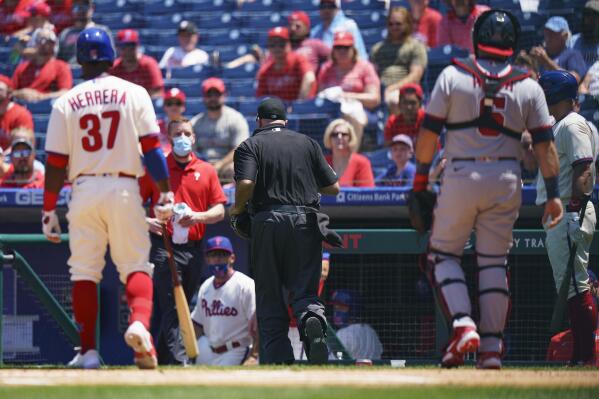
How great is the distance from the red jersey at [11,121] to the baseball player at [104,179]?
242 inches

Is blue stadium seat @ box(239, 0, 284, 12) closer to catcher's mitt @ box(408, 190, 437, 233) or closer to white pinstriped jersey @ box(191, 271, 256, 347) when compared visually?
white pinstriped jersey @ box(191, 271, 256, 347)

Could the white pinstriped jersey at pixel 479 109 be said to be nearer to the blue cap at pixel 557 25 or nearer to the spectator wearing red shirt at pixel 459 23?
the blue cap at pixel 557 25

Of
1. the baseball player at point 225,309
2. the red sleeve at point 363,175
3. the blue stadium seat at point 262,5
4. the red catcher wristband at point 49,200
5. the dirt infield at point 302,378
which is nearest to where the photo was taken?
the dirt infield at point 302,378

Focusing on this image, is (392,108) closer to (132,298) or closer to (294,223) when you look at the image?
(294,223)

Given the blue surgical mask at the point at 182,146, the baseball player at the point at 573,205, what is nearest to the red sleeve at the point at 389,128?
the blue surgical mask at the point at 182,146

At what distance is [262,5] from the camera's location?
14.8 m

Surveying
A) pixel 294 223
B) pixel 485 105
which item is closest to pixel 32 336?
pixel 294 223

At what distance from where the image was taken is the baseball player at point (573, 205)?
762cm

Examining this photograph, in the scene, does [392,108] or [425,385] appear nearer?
[425,385]

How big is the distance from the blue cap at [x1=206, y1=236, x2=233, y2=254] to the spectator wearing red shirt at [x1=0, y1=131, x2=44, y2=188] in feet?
7.25

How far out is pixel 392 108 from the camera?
38.3 feet

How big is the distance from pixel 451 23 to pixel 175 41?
161 inches

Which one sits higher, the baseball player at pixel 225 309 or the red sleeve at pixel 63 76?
the red sleeve at pixel 63 76

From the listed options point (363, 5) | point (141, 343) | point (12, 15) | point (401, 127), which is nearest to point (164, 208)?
point (141, 343)
